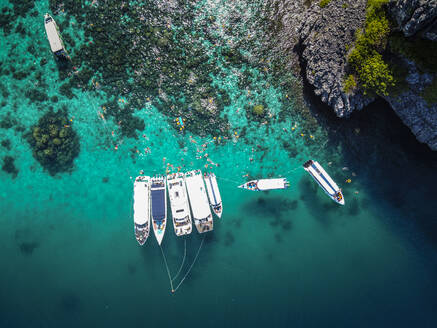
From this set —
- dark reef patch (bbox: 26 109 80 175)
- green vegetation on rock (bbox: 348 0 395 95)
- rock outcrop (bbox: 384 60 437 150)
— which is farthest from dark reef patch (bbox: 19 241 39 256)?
rock outcrop (bbox: 384 60 437 150)

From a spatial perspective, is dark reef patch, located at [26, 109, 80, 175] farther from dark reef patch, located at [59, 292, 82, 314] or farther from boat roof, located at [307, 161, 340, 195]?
boat roof, located at [307, 161, 340, 195]

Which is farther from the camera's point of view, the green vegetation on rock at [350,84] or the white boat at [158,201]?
the white boat at [158,201]

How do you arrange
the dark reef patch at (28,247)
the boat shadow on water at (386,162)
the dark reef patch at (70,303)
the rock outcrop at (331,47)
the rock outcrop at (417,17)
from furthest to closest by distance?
the dark reef patch at (70,303) → the dark reef patch at (28,247) → the boat shadow on water at (386,162) → the rock outcrop at (331,47) → the rock outcrop at (417,17)

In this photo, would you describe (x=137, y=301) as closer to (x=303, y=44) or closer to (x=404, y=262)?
(x=404, y=262)

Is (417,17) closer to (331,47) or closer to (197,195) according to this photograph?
(331,47)

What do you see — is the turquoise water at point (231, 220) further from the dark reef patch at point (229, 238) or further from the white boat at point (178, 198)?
the white boat at point (178, 198)

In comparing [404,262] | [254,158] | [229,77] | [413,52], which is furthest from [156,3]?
[404,262]

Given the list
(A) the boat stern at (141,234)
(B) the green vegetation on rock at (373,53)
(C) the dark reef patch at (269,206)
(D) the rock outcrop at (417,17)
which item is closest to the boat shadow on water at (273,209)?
(C) the dark reef patch at (269,206)

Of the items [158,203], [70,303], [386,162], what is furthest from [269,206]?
[70,303]
